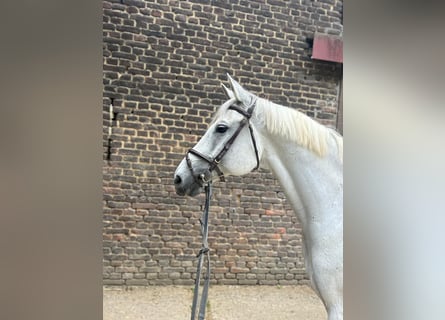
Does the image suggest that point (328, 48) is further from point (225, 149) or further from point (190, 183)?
point (190, 183)

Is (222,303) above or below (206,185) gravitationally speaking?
below

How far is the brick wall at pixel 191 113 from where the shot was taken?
4.48 ft

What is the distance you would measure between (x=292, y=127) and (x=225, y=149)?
26cm

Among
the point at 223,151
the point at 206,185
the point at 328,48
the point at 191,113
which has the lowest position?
the point at 206,185

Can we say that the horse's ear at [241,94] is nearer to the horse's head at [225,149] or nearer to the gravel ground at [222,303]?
the horse's head at [225,149]

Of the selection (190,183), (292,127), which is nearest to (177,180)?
(190,183)

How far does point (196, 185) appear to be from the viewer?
1371 millimetres

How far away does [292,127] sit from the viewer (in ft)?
4.55

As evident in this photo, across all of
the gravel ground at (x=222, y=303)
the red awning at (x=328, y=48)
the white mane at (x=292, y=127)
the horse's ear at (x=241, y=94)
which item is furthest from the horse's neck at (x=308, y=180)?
the red awning at (x=328, y=48)

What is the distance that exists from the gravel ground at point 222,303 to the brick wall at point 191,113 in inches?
1.5

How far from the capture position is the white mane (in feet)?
4.54

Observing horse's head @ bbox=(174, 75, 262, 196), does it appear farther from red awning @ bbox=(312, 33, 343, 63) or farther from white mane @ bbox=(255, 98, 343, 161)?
red awning @ bbox=(312, 33, 343, 63)

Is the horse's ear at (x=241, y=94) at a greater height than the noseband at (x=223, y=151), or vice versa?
the horse's ear at (x=241, y=94)
